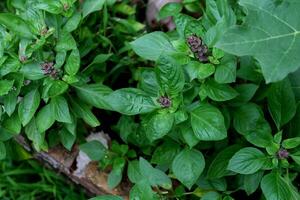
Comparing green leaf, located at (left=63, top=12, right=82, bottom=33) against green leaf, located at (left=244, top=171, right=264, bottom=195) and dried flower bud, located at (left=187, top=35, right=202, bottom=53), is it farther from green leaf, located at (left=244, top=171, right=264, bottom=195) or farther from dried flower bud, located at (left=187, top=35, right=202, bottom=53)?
green leaf, located at (left=244, top=171, right=264, bottom=195)

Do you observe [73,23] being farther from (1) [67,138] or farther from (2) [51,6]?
(1) [67,138]

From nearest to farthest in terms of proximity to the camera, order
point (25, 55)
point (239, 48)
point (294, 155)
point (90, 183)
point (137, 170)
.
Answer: point (239, 48) < point (294, 155) < point (25, 55) < point (137, 170) < point (90, 183)

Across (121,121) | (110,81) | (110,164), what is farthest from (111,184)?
(110,81)

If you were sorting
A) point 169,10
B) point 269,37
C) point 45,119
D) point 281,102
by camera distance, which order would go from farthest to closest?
1. point 169,10
2. point 45,119
3. point 281,102
4. point 269,37

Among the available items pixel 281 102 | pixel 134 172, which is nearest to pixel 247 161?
pixel 281 102

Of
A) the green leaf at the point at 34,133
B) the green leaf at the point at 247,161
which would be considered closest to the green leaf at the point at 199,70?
the green leaf at the point at 247,161

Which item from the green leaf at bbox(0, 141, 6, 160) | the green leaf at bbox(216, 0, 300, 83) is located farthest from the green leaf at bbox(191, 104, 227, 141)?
the green leaf at bbox(0, 141, 6, 160)

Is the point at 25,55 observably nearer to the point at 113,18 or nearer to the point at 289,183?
the point at 113,18
